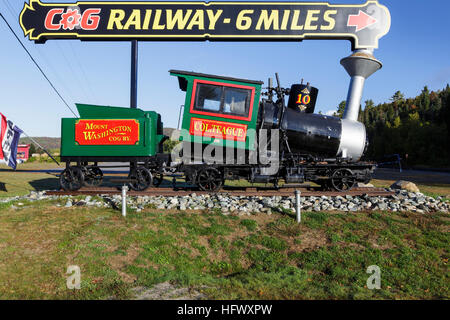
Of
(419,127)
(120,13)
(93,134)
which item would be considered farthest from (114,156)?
(419,127)

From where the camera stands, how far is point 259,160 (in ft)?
31.2

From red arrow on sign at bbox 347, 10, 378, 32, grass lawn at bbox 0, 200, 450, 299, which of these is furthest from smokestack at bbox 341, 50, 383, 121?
grass lawn at bbox 0, 200, 450, 299

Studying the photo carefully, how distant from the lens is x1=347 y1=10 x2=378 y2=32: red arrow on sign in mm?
12656

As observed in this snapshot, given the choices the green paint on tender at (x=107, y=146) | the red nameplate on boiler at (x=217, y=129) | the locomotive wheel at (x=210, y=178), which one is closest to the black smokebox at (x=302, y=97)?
the red nameplate on boiler at (x=217, y=129)

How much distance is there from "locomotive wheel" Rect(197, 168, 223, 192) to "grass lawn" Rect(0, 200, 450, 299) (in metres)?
2.02

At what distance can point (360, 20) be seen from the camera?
12.7 meters

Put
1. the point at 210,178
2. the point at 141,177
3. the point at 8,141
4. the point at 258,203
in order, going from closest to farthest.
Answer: the point at 258,203 < the point at 210,178 < the point at 141,177 < the point at 8,141

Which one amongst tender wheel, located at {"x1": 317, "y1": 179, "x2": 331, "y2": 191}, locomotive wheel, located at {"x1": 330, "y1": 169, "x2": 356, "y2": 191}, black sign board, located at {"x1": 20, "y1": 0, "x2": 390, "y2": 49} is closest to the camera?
locomotive wheel, located at {"x1": 330, "y1": 169, "x2": 356, "y2": 191}

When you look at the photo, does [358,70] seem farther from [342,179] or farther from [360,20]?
[342,179]

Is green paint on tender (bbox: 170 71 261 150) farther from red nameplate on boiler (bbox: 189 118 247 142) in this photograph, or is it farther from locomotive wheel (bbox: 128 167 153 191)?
locomotive wheel (bbox: 128 167 153 191)

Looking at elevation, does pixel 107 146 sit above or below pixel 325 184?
above

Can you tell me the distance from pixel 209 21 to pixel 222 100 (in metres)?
5.62

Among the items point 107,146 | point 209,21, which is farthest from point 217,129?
point 209,21

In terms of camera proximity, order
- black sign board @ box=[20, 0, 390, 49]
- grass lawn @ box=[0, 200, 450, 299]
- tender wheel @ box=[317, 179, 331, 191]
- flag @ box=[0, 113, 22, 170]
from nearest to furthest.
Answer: grass lawn @ box=[0, 200, 450, 299] < tender wheel @ box=[317, 179, 331, 191] < flag @ box=[0, 113, 22, 170] < black sign board @ box=[20, 0, 390, 49]
